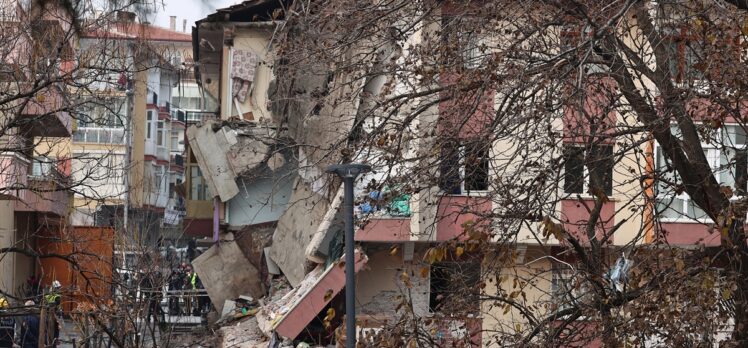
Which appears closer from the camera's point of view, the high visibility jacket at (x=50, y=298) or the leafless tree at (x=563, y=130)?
the leafless tree at (x=563, y=130)

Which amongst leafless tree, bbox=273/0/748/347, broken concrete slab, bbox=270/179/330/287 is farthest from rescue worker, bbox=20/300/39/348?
leafless tree, bbox=273/0/748/347

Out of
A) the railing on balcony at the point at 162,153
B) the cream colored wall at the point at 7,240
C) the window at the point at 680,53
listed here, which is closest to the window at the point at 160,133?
the railing on balcony at the point at 162,153

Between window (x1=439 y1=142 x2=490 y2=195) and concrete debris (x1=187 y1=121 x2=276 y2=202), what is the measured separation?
652 inches

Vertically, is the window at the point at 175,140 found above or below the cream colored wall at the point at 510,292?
above

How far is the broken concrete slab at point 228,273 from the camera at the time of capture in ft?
103

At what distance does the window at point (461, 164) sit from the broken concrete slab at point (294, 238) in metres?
14.7

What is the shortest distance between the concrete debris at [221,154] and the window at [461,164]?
1657 cm

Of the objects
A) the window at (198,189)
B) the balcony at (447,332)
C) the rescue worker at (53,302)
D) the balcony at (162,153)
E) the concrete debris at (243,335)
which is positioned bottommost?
the concrete debris at (243,335)

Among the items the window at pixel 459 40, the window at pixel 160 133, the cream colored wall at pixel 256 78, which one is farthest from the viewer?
the window at pixel 160 133

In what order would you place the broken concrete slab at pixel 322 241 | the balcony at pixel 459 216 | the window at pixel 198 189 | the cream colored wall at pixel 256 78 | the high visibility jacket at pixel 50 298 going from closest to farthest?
the balcony at pixel 459 216, the high visibility jacket at pixel 50 298, the broken concrete slab at pixel 322 241, the cream colored wall at pixel 256 78, the window at pixel 198 189

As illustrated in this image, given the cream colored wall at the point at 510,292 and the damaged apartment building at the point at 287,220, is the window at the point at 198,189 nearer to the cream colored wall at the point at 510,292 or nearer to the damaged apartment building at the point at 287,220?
the damaged apartment building at the point at 287,220

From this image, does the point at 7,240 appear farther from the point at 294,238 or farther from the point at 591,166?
the point at 591,166

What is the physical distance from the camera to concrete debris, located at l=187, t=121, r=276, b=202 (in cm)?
2847

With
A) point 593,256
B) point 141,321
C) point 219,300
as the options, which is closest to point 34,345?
point 141,321
